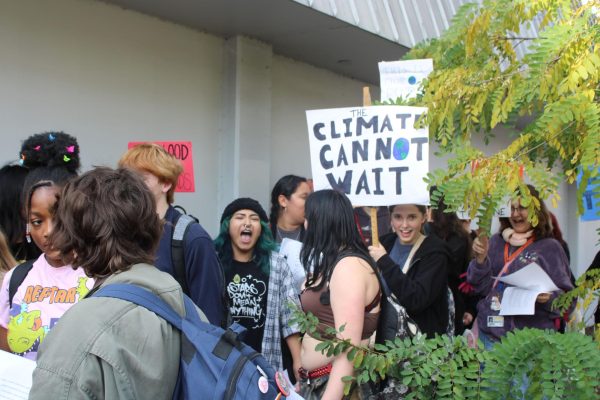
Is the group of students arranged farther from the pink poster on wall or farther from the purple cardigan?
the pink poster on wall

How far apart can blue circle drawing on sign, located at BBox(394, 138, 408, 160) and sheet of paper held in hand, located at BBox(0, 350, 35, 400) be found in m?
2.31

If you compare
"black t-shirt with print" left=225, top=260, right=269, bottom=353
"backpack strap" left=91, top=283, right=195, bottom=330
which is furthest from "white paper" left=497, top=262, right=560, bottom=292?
"backpack strap" left=91, top=283, right=195, bottom=330

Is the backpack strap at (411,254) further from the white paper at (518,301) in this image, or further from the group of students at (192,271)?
the white paper at (518,301)

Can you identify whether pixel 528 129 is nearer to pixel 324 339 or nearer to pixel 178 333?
pixel 324 339

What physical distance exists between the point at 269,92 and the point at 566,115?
5.25 metres

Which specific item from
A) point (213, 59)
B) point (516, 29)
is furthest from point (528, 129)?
point (213, 59)

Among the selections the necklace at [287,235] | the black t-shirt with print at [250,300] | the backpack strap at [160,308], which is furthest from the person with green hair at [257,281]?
the backpack strap at [160,308]

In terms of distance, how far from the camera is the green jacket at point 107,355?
5.82 feet

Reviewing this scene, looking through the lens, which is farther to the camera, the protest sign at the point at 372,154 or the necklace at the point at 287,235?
the necklace at the point at 287,235

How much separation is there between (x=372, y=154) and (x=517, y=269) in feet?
5.53

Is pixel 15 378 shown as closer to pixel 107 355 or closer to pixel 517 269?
pixel 107 355

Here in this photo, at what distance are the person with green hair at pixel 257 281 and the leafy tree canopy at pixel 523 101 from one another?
1.89 meters

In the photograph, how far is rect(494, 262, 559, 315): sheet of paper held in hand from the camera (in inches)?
184

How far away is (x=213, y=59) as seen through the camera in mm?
7328
